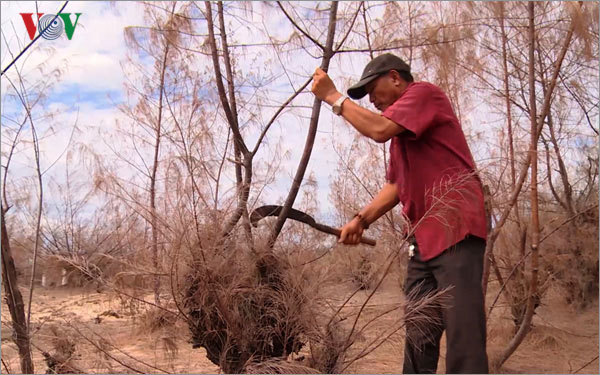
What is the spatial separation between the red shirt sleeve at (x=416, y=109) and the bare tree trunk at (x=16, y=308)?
279 cm

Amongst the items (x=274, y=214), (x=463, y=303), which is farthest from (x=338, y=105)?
(x=274, y=214)

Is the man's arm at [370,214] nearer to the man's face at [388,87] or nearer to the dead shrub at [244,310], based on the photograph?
the man's face at [388,87]

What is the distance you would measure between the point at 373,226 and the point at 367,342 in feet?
2.91

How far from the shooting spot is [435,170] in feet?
→ 7.54

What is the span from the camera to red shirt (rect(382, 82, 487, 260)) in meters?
2.15

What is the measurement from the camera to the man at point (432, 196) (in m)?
2.11

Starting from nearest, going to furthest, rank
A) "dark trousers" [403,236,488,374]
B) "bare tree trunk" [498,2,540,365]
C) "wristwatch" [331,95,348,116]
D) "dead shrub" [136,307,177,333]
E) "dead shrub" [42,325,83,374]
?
1. "dark trousers" [403,236,488,374]
2. "wristwatch" [331,95,348,116]
3. "dead shrub" [136,307,177,333]
4. "dead shrub" [42,325,83,374]
5. "bare tree trunk" [498,2,540,365]

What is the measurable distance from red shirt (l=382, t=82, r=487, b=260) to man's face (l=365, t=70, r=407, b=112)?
5.5 inches

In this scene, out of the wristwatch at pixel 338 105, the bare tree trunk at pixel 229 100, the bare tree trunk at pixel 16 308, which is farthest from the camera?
the bare tree trunk at pixel 16 308

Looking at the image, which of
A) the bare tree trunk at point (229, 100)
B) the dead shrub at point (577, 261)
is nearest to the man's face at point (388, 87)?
the bare tree trunk at point (229, 100)

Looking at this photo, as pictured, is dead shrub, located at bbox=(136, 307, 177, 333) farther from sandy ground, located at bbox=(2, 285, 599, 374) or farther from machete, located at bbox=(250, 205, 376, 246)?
machete, located at bbox=(250, 205, 376, 246)

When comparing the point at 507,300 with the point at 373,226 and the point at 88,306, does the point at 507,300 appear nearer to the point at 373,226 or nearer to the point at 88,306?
the point at 373,226

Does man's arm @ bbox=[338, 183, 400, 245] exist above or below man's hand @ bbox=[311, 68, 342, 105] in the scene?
below

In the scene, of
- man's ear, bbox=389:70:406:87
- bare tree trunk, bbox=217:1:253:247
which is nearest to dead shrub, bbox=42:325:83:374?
bare tree trunk, bbox=217:1:253:247
